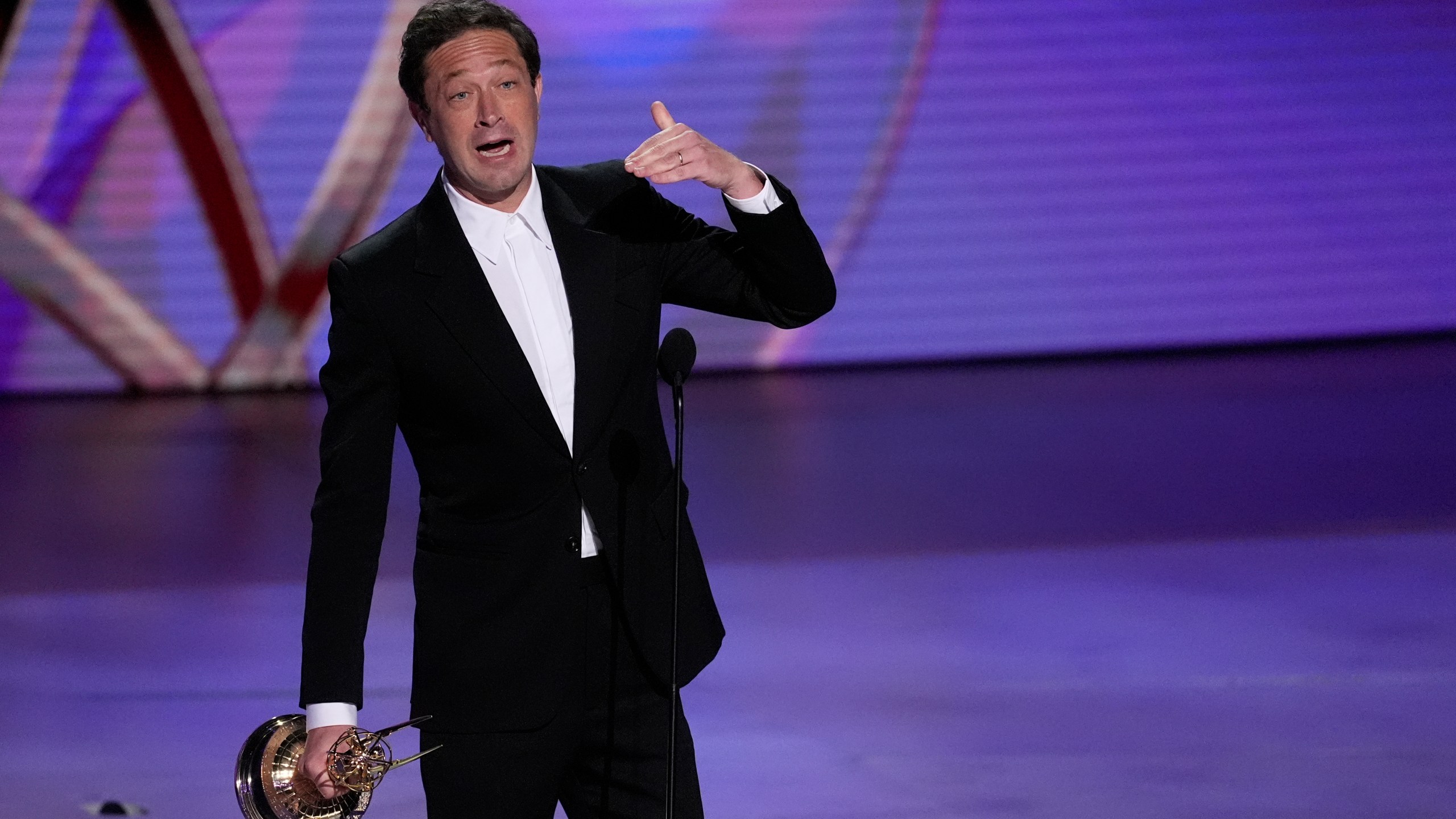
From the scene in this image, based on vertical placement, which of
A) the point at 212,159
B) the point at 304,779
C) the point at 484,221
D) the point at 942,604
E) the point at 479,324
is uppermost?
the point at 212,159

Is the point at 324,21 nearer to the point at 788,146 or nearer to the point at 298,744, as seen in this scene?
the point at 788,146

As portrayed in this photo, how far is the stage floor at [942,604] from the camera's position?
3367 mm

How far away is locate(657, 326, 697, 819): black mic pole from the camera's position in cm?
175

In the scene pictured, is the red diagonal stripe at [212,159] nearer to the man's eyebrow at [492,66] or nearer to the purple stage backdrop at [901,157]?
the purple stage backdrop at [901,157]

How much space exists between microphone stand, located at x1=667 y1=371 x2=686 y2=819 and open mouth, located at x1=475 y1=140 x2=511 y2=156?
0.33 m

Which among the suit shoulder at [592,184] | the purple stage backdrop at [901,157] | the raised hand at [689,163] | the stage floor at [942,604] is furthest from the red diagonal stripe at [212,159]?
the raised hand at [689,163]

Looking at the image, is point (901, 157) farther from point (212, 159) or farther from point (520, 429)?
point (520, 429)

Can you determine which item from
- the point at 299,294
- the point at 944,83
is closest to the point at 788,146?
the point at 944,83

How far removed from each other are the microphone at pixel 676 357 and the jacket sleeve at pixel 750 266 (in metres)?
0.20

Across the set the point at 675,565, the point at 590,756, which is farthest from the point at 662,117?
the point at 590,756

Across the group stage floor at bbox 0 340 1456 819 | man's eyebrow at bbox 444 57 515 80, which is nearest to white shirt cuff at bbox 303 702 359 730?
man's eyebrow at bbox 444 57 515 80

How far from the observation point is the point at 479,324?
6.02 feet

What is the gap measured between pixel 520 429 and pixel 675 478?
20 centimetres

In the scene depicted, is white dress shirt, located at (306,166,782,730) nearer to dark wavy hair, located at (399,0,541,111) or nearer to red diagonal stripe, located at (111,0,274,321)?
dark wavy hair, located at (399,0,541,111)
